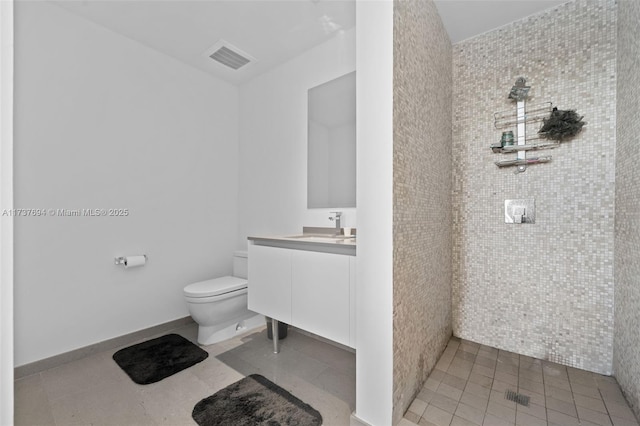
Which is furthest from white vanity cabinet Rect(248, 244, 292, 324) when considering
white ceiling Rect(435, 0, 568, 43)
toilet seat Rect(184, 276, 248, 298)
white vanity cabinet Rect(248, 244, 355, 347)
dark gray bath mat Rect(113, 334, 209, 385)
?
white ceiling Rect(435, 0, 568, 43)

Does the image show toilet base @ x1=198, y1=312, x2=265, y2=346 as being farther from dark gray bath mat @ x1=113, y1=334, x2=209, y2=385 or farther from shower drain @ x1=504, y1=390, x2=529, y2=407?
shower drain @ x1=504, y1=390, x2=529, y2=407

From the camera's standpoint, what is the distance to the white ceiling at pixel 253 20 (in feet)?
6.09

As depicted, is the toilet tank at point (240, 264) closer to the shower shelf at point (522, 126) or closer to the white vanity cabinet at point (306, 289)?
the white vanity cabinet at point (306, 289)

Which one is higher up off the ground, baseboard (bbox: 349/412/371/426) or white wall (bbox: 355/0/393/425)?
white wall (bbox: 355/0/393/425)

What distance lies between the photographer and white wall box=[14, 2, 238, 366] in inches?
72.4

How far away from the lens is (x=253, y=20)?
2.06 meters

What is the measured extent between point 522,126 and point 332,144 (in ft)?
4.35

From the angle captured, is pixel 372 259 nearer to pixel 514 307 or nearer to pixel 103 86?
pixel 514 307

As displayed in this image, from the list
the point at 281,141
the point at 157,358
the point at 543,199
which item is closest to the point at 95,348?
the point at 157,358

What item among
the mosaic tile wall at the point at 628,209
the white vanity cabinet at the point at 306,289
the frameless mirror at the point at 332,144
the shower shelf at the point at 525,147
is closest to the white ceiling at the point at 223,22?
the frameless mirror at the point at 332,144

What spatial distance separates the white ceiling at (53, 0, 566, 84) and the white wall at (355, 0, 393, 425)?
0.88m

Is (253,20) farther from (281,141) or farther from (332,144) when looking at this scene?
(332,144)
